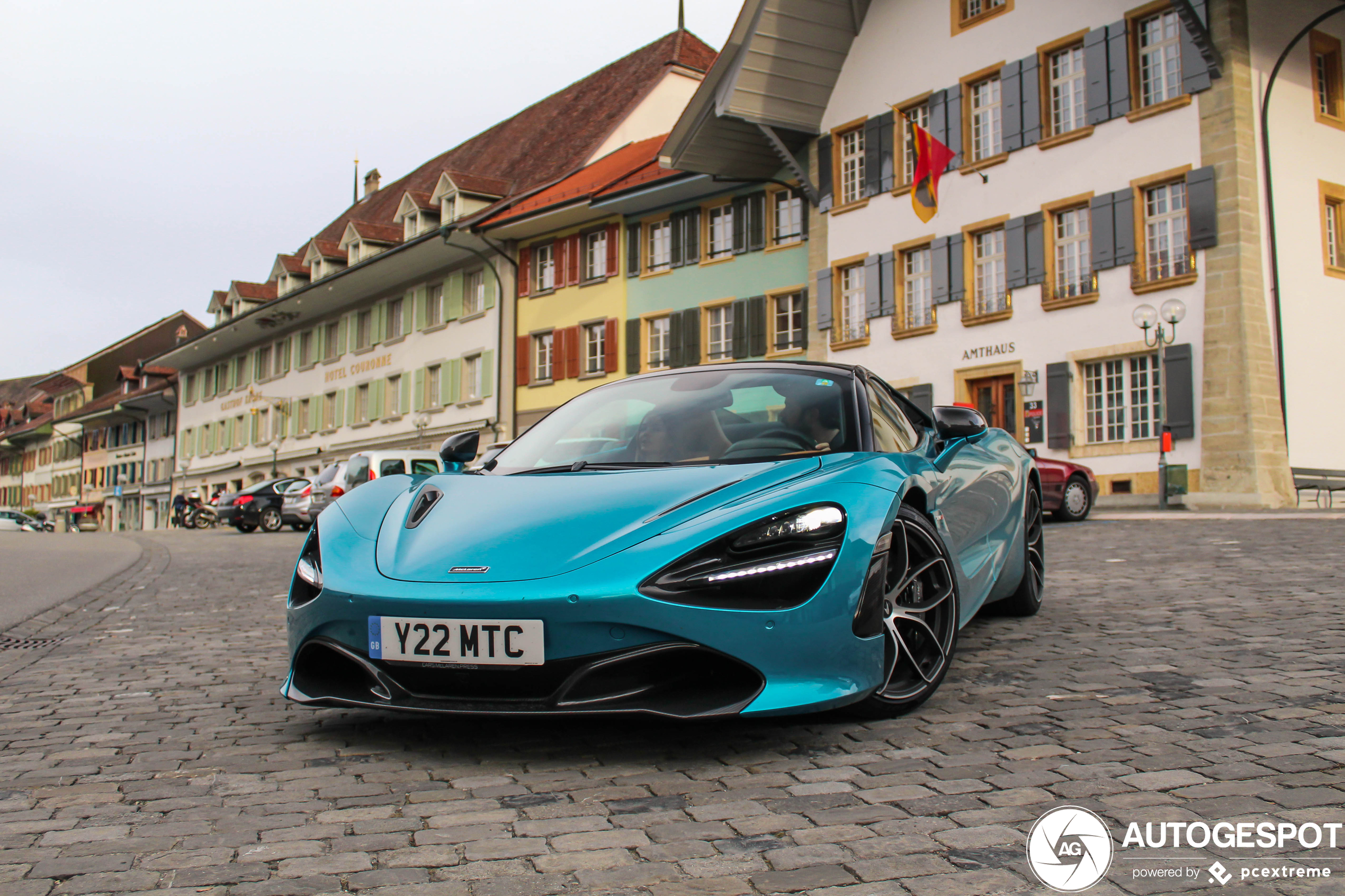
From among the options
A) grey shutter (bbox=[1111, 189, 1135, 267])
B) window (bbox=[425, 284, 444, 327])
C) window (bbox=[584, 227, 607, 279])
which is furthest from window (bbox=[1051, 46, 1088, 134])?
window (bbox=[425, 284, 444, 327])

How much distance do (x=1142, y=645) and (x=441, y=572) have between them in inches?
128

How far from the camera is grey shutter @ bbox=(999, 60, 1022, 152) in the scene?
23719 millimetres

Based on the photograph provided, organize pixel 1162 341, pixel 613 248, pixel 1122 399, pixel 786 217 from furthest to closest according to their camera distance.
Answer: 1. pixel 613 248
2. pixel 786 217
3. pixel 1122 399
4. pixel 1162 341

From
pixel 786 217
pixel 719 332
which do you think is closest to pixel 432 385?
pixel 719 332

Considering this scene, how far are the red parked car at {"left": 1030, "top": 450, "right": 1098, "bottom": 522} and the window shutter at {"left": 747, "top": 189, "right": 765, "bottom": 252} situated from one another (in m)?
13.3

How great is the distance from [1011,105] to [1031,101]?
43cm

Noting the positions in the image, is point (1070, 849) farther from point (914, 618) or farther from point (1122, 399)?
point (1122, 399)

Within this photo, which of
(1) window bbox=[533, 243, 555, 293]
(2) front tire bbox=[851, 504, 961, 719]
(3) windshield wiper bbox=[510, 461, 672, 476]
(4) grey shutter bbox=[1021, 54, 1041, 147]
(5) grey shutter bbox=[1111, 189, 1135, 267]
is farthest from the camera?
(1) window bbox=[533, 243, 555, 293]

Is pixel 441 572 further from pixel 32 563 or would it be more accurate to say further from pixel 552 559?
pixel 32 563

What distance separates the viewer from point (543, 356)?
35.2m

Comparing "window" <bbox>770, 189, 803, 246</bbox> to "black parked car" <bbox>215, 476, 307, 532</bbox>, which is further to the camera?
"window" <bbox>770, 189, 803, 246</bbox>

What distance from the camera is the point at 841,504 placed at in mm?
3520

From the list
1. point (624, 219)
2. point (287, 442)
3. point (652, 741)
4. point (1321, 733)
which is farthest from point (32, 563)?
point (287, 442)

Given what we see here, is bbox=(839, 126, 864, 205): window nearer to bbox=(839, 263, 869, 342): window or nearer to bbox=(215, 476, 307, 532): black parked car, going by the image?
bbox=(839, 263, 869, 342): window
